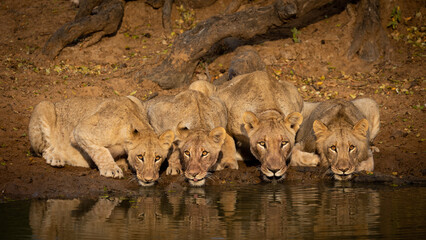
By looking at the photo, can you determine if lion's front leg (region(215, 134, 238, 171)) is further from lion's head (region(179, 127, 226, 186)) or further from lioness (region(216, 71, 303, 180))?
lion's head (region(179, 127, 226, 186))

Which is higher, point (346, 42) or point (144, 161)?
point (346, 42)

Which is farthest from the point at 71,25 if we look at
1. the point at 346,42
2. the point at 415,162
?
the point at 415,162

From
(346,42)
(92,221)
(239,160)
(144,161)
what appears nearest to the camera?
(92,221)

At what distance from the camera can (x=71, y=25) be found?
1805cm

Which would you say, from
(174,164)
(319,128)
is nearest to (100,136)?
(174,164)

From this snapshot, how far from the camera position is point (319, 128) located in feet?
34.3

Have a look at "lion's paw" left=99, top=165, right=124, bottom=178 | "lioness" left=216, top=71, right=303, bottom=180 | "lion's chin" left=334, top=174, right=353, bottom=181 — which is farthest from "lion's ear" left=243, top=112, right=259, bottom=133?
"lion's paw" left=99, top=165, right=124, bottom=178

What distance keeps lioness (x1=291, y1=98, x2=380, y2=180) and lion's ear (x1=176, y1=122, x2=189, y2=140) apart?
6.64 ft

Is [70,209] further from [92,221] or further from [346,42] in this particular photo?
[346,42]

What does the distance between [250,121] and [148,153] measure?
5.93 ft

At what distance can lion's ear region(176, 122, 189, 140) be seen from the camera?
10125mm

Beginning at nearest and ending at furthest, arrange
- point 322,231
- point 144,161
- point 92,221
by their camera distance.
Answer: point 322,231 < point 92,221 < point 144,161

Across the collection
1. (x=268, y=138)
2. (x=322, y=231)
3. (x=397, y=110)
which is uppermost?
(x=397, y=110)

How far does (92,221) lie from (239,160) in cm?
492
